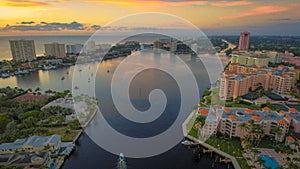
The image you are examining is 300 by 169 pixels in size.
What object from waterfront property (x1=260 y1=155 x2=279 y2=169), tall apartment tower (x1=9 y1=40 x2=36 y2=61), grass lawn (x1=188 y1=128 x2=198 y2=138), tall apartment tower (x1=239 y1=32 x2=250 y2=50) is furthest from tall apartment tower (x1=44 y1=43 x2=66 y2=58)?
waterfront property (x1=260 y1=155 x2=279 y2=169)

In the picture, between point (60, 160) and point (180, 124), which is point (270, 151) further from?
point (60, 160)

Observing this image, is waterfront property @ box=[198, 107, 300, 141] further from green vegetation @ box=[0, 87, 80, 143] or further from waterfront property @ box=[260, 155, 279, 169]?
green vegetation @ box=[0, 87, 80, 143]

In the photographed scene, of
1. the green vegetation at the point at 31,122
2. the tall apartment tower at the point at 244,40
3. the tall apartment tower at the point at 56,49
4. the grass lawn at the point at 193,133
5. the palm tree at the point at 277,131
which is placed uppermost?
the tall apartment tower at the point at 244,40

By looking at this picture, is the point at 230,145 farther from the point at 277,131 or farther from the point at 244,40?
the point at 244,40

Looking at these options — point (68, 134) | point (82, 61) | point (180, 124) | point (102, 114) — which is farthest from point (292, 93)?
point (82, 61)

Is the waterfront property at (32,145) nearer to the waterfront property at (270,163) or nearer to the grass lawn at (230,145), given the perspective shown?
the grass lawn at (230,145)

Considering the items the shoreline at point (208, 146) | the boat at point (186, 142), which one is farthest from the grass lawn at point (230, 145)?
the boat at point (186, 142)

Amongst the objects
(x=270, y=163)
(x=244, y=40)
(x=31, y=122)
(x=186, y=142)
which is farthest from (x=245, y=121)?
(x=244, y=40)

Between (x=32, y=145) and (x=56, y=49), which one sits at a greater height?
(x=56, y=49)
